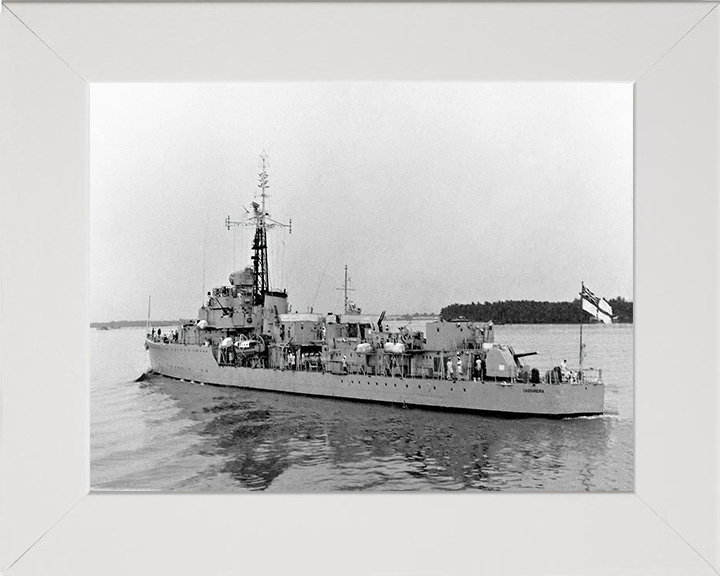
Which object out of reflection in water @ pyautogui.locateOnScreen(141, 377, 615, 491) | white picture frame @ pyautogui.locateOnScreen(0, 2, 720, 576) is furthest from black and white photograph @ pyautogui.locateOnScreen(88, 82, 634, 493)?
white picture frame @ pyautogui.locateOnScreen(0, 2, 720, 576)

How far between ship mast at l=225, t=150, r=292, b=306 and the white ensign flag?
257cm

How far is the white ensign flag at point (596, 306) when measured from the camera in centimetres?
502

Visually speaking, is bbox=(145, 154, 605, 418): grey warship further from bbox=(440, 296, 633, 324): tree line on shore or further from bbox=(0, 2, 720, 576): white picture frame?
bbox=(0, 2, 720, 576): white picture frame

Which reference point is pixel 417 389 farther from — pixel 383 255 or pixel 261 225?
pixel 261 225

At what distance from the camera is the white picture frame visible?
288 centimetres

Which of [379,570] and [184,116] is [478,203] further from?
[379,570]

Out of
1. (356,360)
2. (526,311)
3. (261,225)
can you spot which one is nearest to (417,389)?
(356,360)

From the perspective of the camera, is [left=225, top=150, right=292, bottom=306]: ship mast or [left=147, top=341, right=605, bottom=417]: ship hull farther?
[left=147, top=341, right=605, bottom=417]: ship hull

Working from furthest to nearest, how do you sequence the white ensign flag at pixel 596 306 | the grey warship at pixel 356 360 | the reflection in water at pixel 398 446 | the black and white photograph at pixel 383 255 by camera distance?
1. the grey warship at pixel 356 360
2. the white ensign flag at pixel 596 306
3. the black and white photograph at pixel 383 255
4. the reflection in water at pixel 398 446
